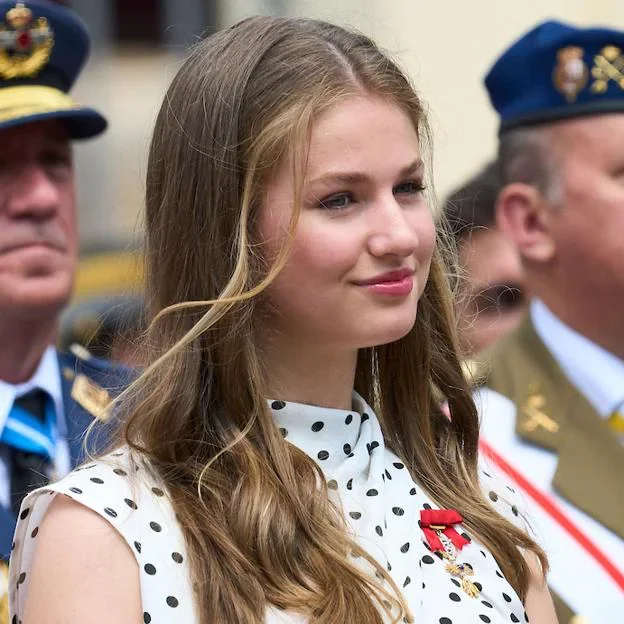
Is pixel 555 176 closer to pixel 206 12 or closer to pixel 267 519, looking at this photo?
pixel 267 519

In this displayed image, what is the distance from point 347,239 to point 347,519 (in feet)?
1.35

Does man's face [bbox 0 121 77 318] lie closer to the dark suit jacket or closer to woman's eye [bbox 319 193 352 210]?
the dark suit jacket

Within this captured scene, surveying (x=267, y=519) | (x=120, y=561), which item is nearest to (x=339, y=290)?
(x=267, y=519)

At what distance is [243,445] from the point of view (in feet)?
7.53

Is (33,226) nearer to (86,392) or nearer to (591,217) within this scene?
(86,392)

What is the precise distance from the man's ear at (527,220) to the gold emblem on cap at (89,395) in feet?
3.26

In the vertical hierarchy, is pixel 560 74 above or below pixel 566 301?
above

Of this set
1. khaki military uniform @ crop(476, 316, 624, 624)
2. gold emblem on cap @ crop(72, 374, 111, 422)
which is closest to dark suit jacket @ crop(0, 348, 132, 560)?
gold emblem on cap @ crop(72, 374, 111, 422)

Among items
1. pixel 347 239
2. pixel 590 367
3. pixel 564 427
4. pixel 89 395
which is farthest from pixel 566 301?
pixel 347 239

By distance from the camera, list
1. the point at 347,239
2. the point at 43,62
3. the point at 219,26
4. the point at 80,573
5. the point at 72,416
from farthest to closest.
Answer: the point at 219,26, the point at 43,62, the point at 72,416, the point at 347,239, the point at 80,573

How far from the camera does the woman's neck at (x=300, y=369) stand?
240 cm

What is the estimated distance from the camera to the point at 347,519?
7.70 feet

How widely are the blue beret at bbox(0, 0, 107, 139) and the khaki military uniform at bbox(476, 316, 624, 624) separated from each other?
108 centimetres

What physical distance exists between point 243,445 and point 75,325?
3.71 meters
